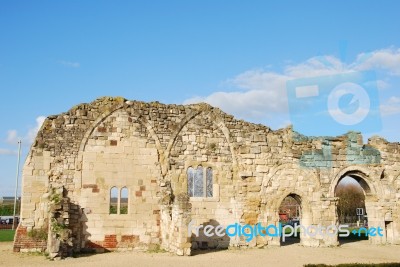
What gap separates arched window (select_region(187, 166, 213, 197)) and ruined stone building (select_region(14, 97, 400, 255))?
43mm

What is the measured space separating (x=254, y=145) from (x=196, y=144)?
8.76 ft

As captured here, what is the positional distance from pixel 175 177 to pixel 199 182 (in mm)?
1105

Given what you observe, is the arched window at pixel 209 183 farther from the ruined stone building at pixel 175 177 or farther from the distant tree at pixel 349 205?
the distant tree at pixel 349 205

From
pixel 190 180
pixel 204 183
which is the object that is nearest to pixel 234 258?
pixel 204 183

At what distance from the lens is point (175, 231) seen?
48.3ft

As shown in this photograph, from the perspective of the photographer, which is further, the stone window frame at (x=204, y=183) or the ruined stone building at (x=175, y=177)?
the stone window frame at (x=204, y=183)

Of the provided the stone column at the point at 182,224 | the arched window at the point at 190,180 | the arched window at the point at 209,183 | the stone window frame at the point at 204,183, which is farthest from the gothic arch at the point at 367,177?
the stone column at the point at 182,224

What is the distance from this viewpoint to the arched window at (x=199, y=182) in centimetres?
1720

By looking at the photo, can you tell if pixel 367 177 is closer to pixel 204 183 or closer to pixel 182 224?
pixel 204 183

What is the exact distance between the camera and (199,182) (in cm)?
1736

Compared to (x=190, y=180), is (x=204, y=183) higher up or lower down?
lower down

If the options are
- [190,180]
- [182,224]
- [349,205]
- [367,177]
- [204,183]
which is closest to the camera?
[182,224]

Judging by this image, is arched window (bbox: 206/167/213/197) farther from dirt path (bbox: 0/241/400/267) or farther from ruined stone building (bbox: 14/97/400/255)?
dirt path (bbox: 0/241/400/267)

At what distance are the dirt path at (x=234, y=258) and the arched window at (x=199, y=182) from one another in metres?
2.62
